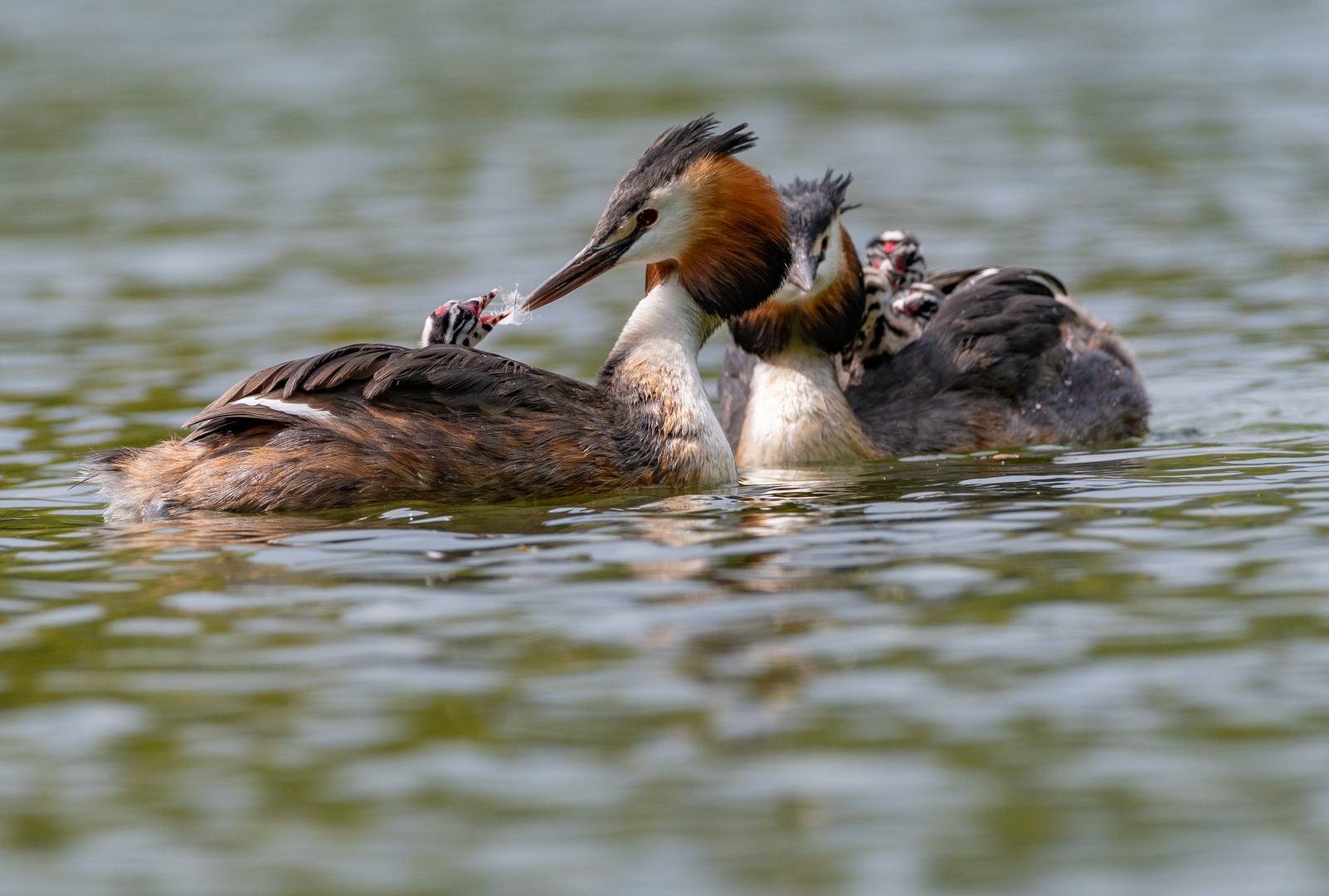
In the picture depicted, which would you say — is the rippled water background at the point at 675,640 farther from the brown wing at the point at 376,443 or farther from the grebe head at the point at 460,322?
the grebe head at the point at 460,322

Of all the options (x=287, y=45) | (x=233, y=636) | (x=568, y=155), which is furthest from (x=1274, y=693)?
(x=287, y=45)

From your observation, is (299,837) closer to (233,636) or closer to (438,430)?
(233,636)

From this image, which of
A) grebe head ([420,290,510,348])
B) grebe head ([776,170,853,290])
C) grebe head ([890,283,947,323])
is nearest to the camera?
grebe head ([420,290,510,348])

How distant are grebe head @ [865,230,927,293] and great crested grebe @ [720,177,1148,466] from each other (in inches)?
10.7

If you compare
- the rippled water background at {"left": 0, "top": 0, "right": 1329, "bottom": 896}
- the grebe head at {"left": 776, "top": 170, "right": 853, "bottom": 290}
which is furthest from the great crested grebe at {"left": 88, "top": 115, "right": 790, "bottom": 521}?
the grebe head at {"left": 776, "top": 170, "right": 853, "bottom": 290}

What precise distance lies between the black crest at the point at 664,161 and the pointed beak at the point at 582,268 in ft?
0.19

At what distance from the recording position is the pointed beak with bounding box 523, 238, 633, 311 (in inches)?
357

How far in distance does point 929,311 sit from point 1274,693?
6830mm

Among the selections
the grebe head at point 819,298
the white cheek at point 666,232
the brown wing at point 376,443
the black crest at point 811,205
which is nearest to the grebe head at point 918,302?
the grebe head at point 819,298

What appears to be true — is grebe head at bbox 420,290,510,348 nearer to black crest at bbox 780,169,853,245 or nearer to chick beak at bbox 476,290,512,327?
chick beak at bbox 476,290,512,327

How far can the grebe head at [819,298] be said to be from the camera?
10383 millimetres

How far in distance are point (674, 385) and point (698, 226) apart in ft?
2.55

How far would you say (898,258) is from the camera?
12250mm

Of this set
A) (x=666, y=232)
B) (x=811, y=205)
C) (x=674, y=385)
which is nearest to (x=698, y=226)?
(x=666, y=232)
